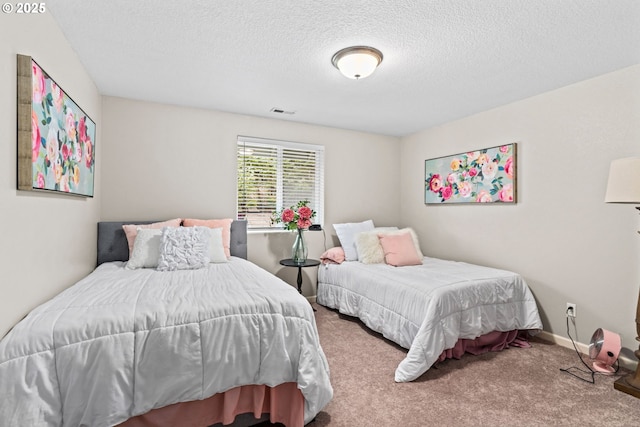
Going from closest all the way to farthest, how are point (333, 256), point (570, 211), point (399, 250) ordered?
point (570, 211), point (399, 250), point (333, 256)

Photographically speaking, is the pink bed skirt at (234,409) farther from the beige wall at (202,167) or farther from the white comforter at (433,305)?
the beige wall at (202,167)

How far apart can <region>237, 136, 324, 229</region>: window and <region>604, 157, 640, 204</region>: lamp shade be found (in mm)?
2874

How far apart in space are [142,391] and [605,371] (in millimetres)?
3154

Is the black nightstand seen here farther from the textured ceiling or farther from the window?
the textured ceiling

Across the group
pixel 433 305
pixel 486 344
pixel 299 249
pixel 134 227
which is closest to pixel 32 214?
pixel 134 227

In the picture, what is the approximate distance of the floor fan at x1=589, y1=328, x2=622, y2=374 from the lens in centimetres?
235

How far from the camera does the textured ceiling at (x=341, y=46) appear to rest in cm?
177

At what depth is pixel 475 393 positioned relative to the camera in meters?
2.10

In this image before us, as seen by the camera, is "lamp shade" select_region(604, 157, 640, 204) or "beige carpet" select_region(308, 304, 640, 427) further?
"lamp shade" select_region(604, 157, 640, 204)

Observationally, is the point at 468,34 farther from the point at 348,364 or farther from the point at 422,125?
the point at 348,364

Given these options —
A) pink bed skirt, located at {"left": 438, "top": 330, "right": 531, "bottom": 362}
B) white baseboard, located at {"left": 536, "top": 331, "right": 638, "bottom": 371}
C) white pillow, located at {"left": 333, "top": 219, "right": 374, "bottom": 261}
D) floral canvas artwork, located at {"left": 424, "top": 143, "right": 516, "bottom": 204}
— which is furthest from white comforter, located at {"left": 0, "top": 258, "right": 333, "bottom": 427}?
floral canvas artwork, located at {"left": 424, "top": 143, "right": 516, "bottom": 204}

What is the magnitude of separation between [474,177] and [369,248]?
57.8 inches

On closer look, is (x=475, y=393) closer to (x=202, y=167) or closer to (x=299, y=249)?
(x=299, y=249)

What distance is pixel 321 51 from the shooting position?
2217 millimetres
